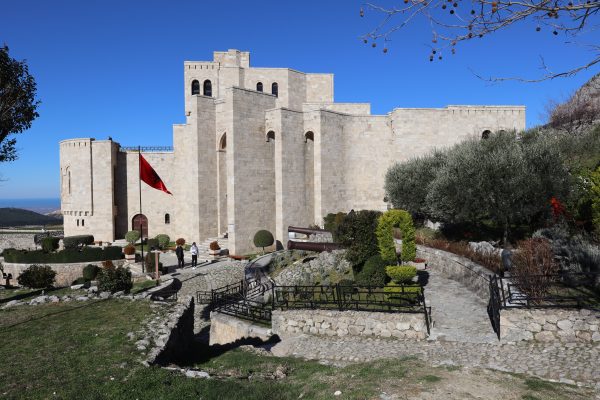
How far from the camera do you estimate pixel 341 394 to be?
5828 mm

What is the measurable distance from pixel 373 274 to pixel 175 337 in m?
6.07

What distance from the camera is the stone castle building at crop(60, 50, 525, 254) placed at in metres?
26.2

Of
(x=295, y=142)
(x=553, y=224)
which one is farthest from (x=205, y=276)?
(x=553, y=224)

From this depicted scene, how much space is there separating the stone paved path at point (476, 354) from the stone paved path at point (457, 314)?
1.09ft

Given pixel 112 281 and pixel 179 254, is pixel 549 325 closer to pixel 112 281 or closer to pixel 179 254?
pixel 112 281

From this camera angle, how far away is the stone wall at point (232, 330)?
36.1ft

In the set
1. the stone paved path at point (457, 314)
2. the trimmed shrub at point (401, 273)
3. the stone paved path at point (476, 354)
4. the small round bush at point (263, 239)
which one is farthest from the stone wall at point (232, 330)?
the small round bush at point (263, 239)

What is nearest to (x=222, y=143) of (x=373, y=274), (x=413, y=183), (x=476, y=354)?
(x=413, y=183)

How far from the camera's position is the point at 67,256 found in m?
24.8

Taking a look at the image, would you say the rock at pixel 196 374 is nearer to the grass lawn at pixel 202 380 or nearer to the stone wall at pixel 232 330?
the grass lawn at pixel 202 380

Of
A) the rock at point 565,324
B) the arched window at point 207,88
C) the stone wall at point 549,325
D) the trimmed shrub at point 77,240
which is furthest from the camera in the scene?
the arched window at point 207,88

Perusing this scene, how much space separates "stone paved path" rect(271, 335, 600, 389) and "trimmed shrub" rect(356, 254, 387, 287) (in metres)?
3.05

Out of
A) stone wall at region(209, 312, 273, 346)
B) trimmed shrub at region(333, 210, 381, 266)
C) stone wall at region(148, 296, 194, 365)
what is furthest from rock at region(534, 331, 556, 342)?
stone wall at region(148, 296, 194, 365)

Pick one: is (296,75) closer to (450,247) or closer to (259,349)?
(450,247)
